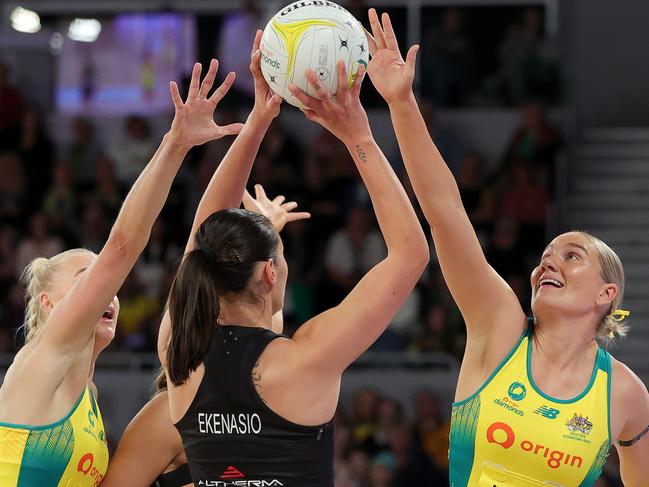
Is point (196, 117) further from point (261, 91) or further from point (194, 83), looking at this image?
point (261, 91)

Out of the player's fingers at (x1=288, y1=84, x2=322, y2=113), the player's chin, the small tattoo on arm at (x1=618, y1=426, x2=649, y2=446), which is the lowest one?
the small tattoo on arm at (x1=618, y1=426, x2=649, y2=446)

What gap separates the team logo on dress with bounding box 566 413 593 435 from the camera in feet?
11.9

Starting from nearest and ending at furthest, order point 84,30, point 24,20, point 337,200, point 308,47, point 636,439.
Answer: point 308,47
point 636,439
point 337,200
point 84,30
point 24,20

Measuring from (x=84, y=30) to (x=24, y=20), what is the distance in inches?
36.9

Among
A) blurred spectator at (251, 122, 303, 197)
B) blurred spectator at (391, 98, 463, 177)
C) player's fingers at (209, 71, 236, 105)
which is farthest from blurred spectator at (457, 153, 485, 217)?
player's fingers at (209, 71, 236, 105)

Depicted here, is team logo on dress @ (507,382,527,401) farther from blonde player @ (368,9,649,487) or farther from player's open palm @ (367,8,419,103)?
player's open palm @ (367,8,419,103)

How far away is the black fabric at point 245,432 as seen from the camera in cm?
295

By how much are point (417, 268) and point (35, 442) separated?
1.30m

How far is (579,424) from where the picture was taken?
3627mm

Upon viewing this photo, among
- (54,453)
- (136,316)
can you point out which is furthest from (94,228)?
(54,453)

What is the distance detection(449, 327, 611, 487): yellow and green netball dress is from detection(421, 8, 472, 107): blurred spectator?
7315mm

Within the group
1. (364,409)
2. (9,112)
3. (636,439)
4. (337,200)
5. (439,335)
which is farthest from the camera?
(9,112)

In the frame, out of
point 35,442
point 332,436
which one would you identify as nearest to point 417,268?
point 332,436

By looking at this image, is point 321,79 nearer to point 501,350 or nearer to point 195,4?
point 501,350
